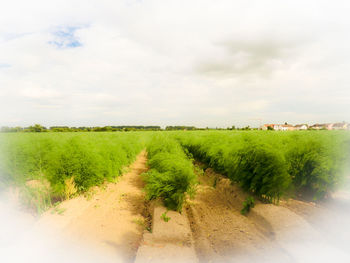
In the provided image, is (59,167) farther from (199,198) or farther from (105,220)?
(199,198)

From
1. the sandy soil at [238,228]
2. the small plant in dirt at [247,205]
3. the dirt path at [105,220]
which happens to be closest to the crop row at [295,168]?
the small plant in dirt at [247,205]

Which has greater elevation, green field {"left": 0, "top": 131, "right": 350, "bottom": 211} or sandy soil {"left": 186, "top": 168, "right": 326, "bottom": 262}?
green field {"left": 0, "top": 131, "right": 350, "bottom": 211}

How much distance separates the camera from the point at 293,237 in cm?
421

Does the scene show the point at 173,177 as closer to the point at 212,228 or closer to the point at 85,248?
the point at 212,228

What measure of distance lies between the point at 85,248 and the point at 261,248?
4276 mm

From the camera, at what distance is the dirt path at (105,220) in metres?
4.57

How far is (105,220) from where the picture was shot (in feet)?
18.3

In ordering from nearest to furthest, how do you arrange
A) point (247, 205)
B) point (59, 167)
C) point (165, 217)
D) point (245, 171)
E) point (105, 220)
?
point (165, 217)
point (105, 220)
point (247, 205)
point (245, 171)
point (59, 167)

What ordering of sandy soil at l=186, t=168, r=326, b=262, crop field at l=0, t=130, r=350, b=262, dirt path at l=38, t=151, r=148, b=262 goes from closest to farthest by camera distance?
sandy soil at l=186, t=168, r=326, b=262, dirt path at l=38, t=151, r=148, b=262, crop field at l=0, t=130, r=350, b=262

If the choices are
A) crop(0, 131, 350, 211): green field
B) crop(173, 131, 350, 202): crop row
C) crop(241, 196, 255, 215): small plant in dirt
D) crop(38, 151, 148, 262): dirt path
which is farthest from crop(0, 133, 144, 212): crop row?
crop(173, 131, 350, 202): crop row

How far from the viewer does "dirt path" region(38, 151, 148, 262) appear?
15.0 ft

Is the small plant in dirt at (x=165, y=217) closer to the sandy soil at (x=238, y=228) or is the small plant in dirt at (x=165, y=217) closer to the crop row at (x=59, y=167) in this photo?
the sandy soil at (x=238, y=228)

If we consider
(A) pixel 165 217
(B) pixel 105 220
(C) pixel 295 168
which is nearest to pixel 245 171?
(C) pixel 295 168

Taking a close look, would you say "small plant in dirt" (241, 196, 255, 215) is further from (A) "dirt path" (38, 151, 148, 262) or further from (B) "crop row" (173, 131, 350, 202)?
(A) "dirt path" (38, 151, 148, 262)
